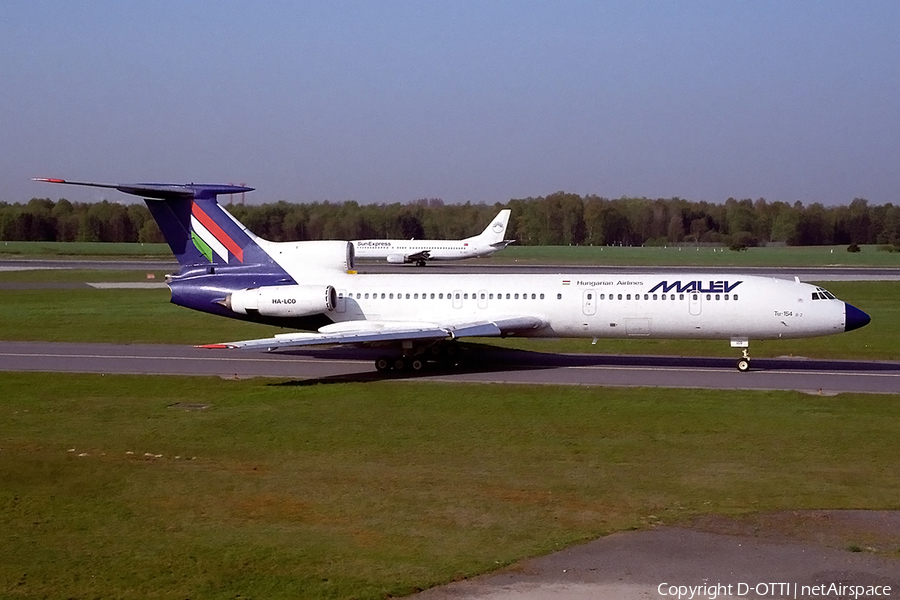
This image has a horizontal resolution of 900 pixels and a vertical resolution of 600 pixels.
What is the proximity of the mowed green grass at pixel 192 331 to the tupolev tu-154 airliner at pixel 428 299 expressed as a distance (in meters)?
4.05

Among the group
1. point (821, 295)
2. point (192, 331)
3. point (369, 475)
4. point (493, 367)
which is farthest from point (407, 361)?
point (821, 295)

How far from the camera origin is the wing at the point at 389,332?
26.6 metres

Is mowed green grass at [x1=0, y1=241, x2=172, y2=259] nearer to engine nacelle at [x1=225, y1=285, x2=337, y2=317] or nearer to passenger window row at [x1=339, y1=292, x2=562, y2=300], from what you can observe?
engine nacelle at [x1=225, y1=285, x2=337, y2=317]

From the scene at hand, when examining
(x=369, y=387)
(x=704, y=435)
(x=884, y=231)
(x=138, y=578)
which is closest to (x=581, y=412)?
(x=704, y=435)

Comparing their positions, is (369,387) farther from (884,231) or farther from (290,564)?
(884,231)

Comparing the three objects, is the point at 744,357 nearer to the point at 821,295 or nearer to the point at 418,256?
the point at 821,295

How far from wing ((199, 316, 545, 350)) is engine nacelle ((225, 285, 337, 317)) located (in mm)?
853

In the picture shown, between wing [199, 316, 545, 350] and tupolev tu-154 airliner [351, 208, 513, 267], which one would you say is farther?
→ tupolev tu-154 airliner [351, 208, 513, 267]

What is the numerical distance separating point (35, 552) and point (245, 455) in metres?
5.94

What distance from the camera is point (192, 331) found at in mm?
37281

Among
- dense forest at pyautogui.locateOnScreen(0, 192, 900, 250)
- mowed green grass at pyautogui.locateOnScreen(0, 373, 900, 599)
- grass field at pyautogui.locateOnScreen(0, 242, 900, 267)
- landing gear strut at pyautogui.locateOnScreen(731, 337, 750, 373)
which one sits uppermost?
dense forest at pyautogui.locateOnScreen(0, 192, 900, 250)

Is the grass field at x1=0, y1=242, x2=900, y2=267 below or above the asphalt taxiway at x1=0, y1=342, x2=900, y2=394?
above

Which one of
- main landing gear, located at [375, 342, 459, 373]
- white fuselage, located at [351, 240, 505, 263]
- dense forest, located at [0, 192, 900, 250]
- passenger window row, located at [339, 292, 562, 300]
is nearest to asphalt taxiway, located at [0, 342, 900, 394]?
main landing gear, located at [375, 342, 459, 373]

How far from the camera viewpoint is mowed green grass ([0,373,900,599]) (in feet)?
40.1
